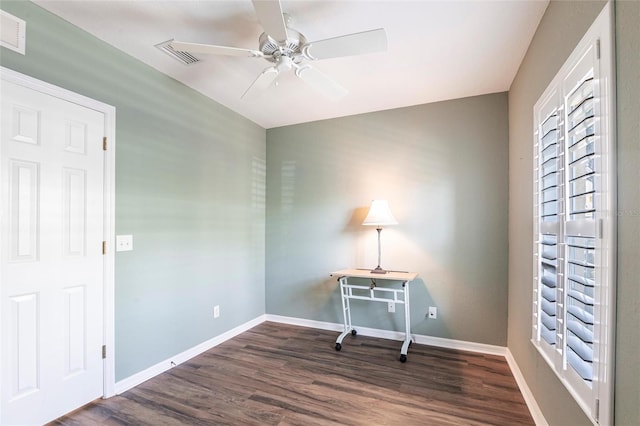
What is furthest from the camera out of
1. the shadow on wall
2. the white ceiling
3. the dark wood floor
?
the shadow on wall

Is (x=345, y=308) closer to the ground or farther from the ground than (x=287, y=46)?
closer to the ground

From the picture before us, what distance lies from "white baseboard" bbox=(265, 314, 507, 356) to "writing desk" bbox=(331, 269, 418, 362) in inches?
5.9

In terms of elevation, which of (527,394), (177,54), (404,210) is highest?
(177,54)

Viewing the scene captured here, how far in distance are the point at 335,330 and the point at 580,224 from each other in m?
2.83

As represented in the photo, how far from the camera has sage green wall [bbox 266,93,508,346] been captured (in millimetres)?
2945

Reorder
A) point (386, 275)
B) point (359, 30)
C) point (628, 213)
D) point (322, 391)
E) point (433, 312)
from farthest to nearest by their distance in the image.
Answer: point (433, 312) → point (386, 275) → point (322, 391) → point (359, 30) → point (628, 213)

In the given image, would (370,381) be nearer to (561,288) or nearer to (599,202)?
(561,288)

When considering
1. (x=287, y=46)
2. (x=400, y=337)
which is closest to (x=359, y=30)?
(x=287, y=46)

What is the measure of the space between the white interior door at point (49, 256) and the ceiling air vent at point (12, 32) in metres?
0.23

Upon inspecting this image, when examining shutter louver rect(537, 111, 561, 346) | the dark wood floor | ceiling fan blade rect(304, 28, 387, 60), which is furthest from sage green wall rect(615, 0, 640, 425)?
the dark wood floor

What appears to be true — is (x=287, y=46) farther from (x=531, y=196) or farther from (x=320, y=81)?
(x=531, y=196)

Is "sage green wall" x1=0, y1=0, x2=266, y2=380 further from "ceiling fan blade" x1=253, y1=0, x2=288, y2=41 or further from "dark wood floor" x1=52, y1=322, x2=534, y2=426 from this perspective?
"ceiling fan blade" x1=253, y1=0, x2=288, y2=41

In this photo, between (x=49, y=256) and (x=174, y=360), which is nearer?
(x=49, y=256)

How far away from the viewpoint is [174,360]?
2660mm
